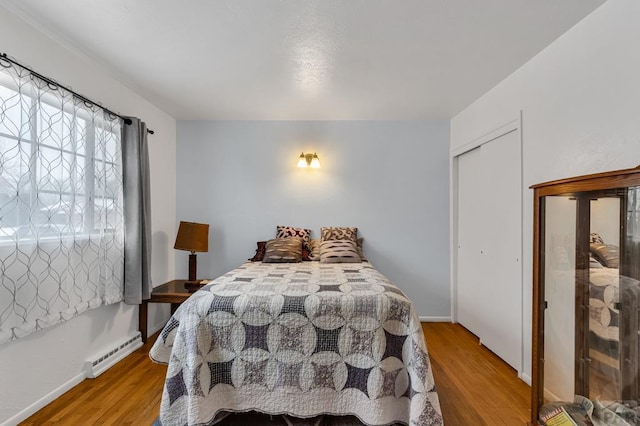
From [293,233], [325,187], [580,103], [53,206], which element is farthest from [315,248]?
[580,103]

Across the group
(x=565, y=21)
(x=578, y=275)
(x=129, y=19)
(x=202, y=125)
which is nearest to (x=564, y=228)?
(x=578, y=275)

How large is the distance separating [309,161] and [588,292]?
2.81 metres

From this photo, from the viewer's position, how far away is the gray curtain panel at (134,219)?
2.70 metres

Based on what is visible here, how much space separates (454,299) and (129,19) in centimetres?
395

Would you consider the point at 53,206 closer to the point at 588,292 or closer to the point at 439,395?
the point at 439,395

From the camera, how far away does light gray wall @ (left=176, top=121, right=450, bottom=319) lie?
3744mm

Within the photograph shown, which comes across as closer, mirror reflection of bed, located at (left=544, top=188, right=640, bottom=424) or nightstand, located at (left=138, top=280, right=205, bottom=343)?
mirror reflection of bed, located at (left=544, top=188, right=640, bottom=424)

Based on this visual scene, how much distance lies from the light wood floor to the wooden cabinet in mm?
370

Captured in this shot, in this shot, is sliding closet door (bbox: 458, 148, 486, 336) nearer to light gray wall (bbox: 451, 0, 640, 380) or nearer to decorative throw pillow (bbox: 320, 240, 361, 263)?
light gray wall (bbox: 451, 0, 640, 380)

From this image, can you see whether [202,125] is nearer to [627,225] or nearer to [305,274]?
[305,274]

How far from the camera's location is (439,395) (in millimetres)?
2156

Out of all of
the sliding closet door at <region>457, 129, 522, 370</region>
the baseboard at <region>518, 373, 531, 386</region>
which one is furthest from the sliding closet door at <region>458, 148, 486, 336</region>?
the baseboard at <region>518, 373, 531, 386</region>

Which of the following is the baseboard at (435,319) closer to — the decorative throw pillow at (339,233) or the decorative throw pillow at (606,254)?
the decorative throw pillow at (339,233)

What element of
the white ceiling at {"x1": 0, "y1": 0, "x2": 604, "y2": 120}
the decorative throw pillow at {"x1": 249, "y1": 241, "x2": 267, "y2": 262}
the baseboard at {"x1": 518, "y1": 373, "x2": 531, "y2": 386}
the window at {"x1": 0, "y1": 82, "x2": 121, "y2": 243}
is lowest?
the baseboard at {"x1": 518, "y1": 373, "x2": 531, "y2": 386}
